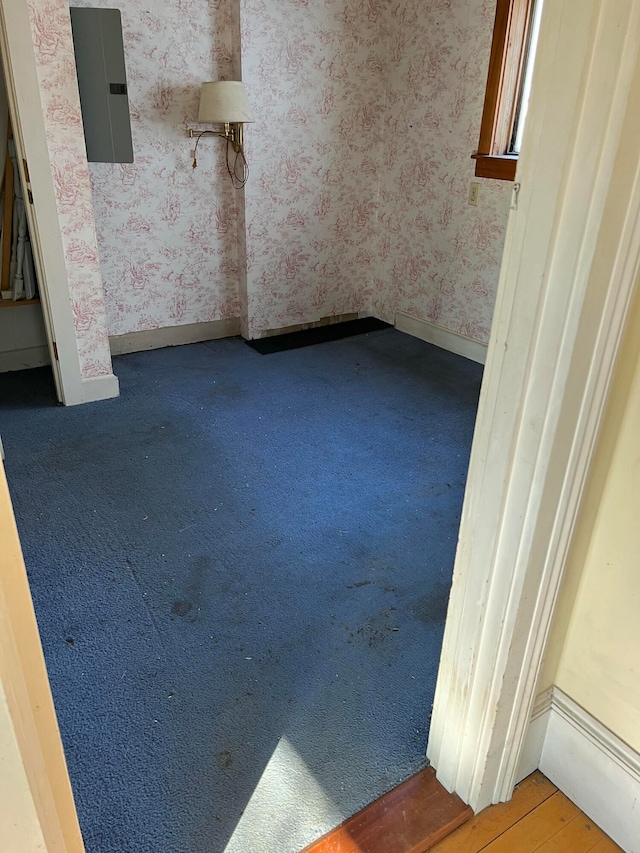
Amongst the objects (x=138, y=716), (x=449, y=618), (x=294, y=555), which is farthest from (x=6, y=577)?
(x=294, y=555)

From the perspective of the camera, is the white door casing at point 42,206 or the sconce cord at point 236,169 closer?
the white door casing at point 42,206

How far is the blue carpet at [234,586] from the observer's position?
4.34 ft

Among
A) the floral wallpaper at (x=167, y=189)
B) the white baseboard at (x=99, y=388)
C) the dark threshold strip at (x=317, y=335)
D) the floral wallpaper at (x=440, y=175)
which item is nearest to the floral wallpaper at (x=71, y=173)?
the white baseboard at (x=99, y=388)

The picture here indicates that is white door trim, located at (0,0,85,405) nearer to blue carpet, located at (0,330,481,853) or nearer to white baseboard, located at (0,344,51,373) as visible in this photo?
blue carpet, located at (0,330,481,853)

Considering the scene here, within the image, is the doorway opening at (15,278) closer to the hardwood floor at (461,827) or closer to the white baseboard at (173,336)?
the white baseboard at (173,336)

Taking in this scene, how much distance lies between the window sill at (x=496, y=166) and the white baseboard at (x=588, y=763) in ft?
8.64

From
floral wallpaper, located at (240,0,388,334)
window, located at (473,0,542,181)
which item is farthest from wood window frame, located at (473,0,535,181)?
floral wallpaper, located at (240,0,388,334)

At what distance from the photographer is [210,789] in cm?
130

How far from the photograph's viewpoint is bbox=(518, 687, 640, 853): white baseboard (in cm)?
117

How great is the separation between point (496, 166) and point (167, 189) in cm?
178

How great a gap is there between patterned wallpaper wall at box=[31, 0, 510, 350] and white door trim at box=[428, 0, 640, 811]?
7.78 feet

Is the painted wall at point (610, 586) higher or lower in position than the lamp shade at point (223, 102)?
lower

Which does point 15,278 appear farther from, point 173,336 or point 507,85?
point 507,85

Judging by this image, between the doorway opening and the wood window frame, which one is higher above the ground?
the wood window frame
